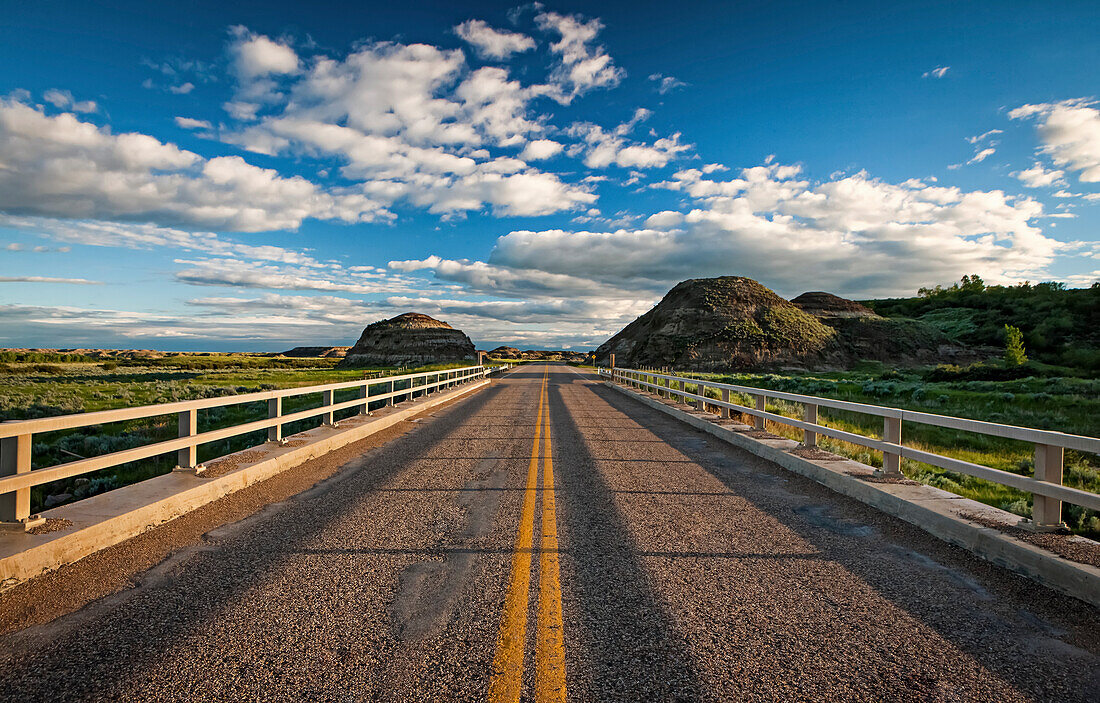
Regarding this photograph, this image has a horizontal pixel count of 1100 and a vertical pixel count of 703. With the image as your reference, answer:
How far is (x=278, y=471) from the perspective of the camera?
8086 mm

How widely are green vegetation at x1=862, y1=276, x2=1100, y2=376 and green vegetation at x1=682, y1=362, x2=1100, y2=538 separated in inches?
1308

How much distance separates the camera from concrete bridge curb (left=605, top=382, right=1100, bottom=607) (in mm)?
4051

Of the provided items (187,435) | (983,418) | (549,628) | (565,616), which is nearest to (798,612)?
(565,616)

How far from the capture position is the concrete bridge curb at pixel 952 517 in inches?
159

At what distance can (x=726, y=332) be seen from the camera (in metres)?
88.4

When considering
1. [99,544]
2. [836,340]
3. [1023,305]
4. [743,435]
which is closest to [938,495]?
[743,435]

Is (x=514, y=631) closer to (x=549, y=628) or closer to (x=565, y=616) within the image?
(x=549, y=628)

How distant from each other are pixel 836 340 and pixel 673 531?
10009 centimetres

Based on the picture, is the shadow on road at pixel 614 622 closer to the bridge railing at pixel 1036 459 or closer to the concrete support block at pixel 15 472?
the bridge railing at pixel 1036 459

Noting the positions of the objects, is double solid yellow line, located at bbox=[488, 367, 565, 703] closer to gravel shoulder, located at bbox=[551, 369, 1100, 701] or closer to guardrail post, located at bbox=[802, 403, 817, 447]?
gravel shoulder, located at bbox=[551, 369, 1100, 701]

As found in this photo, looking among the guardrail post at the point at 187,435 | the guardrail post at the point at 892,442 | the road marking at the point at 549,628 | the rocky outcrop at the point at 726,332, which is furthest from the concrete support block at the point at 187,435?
the rocky outcrop at the point at 726,332

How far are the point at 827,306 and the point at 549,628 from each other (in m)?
140

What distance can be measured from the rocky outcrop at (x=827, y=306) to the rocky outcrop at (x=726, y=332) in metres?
17.4

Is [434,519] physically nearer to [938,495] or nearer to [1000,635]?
[1000,635]
